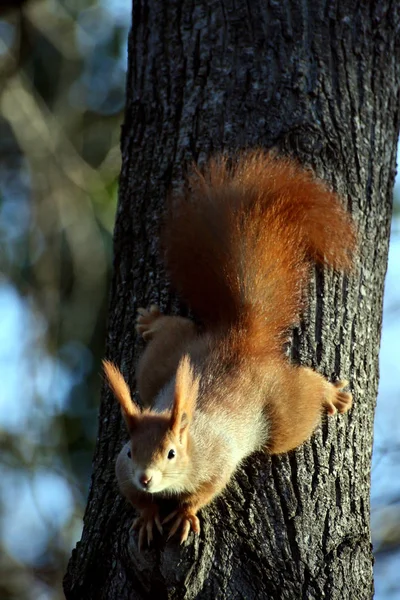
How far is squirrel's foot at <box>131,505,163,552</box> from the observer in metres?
1.67

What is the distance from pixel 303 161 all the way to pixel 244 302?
0.40m

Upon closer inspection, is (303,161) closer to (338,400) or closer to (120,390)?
(338,400)

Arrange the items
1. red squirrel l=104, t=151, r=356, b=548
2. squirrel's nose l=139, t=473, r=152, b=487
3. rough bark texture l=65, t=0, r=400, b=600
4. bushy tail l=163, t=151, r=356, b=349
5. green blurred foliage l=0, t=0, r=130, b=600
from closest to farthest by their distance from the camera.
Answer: squirrel's nose l=139, t=473, r=152, b=487, rough bark texture l=65, t=0, r=400, b=600, red squirrel l=104, t=151, r=356, b=548, bushy tail l=163, t=151, r=356, b=349, green blurred foliage l=0, t=0, r=130, b=600

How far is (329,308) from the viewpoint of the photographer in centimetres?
206

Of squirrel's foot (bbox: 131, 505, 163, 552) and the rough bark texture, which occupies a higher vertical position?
the rough bark texture

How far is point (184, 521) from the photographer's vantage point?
169 cm

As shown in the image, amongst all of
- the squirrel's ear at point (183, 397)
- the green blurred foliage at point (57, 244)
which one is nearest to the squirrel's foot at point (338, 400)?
the squirrel's ear at point (183, 397)

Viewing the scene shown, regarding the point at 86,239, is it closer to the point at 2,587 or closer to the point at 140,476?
the point at 2,587

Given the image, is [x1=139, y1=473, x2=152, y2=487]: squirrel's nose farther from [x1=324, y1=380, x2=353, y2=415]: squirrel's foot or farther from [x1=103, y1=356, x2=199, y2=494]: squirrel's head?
[x1=324, y1=380, x2=353, y2=415]: squirrel's foot

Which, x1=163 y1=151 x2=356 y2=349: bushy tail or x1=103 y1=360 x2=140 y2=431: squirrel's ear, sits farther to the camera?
x1=163 y1=151 x2=356 y2=349: bushy tail

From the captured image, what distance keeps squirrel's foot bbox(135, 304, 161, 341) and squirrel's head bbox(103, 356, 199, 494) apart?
0.30 meters

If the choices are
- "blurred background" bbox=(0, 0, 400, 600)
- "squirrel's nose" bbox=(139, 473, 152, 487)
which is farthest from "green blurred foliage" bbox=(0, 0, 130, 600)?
"squirrel's nose" bbox=(139, 473, 152, 487)

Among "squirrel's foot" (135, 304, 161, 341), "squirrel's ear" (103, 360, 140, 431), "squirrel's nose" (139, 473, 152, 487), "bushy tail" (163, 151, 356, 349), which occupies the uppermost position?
"bushy tail" (163, 151, 356, 349)

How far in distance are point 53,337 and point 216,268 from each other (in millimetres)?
2470
